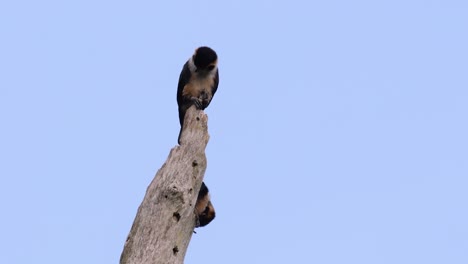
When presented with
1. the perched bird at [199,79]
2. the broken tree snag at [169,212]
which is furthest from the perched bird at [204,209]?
the perched bird at [199,79]

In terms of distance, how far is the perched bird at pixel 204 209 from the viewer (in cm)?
857

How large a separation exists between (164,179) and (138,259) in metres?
0.81

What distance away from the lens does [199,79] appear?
11.2m

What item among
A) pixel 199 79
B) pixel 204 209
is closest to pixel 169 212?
pixel 204 209

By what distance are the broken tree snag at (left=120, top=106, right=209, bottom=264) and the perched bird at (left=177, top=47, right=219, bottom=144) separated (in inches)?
120

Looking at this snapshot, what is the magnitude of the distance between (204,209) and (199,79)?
9.53 feet

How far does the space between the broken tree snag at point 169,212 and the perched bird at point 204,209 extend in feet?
2.21

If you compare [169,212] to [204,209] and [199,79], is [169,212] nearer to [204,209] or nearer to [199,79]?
[204,209]

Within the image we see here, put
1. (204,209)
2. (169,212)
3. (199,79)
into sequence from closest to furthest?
1. (169,212)
2. (204,209)
3. (199,79)

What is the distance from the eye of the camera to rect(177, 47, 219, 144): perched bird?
36.3ft

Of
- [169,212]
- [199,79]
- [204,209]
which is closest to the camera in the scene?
[169,212]

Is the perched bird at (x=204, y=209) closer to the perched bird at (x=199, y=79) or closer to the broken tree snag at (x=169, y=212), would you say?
the broken tree snag at (x=169, y=212)

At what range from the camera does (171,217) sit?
734 centimetres

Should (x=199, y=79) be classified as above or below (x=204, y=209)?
above
